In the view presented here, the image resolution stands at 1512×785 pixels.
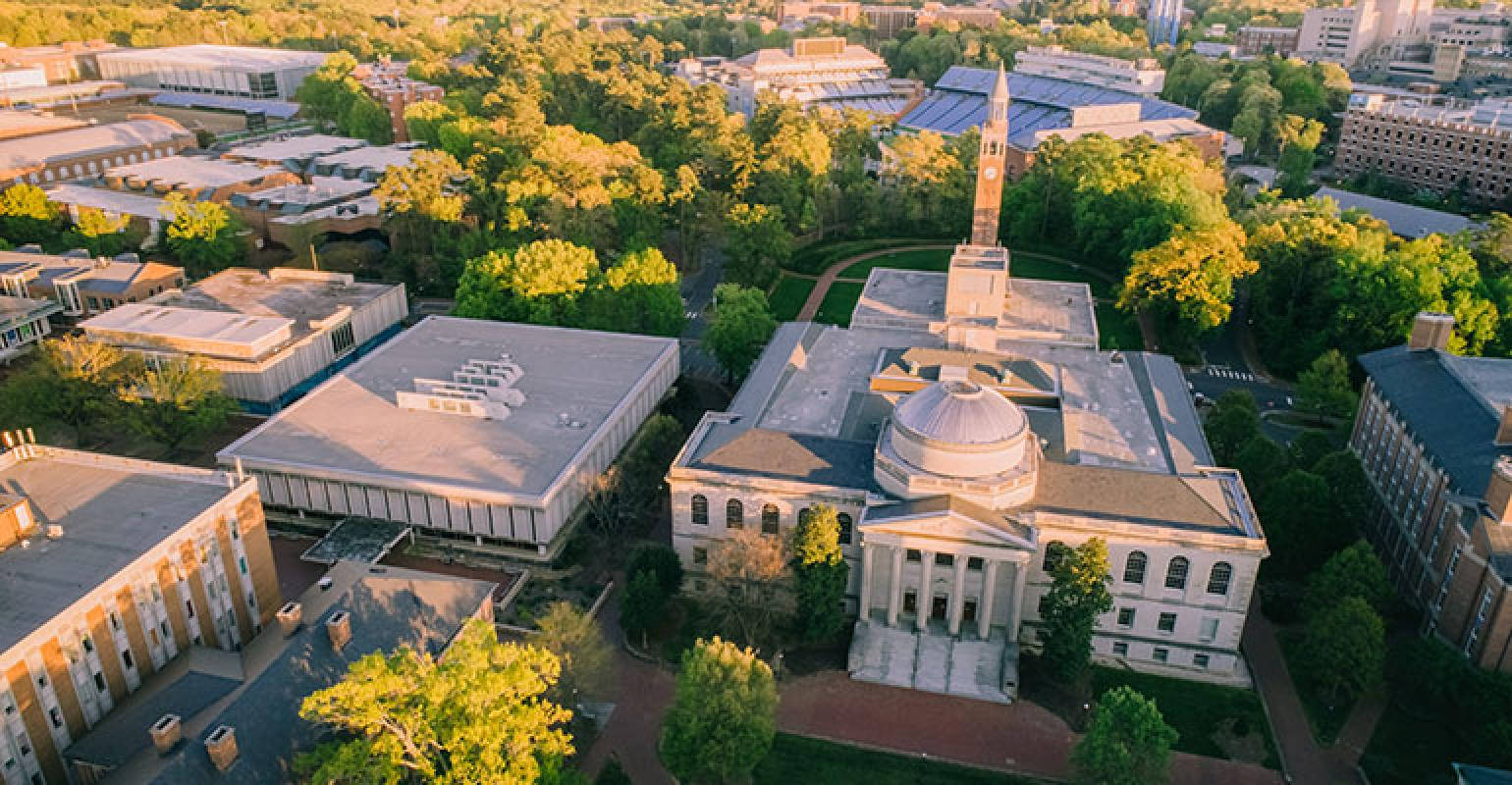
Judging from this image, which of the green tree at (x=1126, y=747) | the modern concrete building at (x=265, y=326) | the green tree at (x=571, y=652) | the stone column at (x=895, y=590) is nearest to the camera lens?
the green tree at (x=1126, y=747)

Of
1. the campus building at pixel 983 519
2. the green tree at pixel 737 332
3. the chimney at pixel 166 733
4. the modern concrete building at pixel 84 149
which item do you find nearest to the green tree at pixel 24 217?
the modern concrete building at pixel 84 149

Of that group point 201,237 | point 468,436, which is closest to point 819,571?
point 468,436

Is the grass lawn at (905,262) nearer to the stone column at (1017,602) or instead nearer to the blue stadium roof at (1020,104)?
the blue stadium roof at (1020,104)

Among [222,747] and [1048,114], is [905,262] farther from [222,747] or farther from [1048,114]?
[222,747]

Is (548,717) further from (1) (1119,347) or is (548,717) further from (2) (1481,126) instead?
(2) (1481,126)

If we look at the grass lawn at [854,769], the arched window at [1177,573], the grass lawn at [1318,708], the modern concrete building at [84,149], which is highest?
the modern concrete building at [84,149]

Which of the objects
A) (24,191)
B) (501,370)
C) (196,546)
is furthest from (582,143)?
(196,546)

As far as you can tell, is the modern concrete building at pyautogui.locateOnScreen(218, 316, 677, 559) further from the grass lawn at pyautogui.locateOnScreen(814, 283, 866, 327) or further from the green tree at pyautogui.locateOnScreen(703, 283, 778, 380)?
the grass lawn at pyautogui.locateOnScreen(814, 283, 866, 327)
